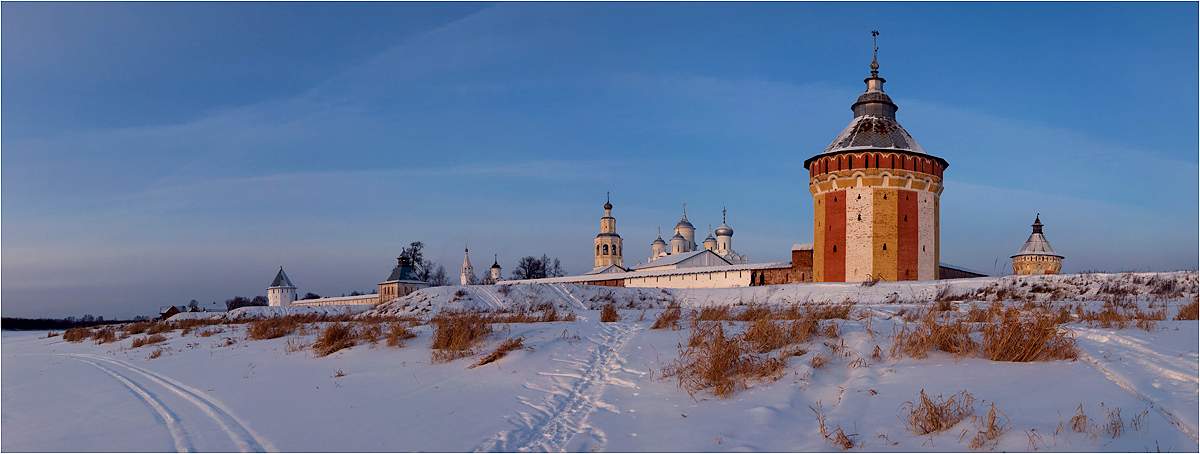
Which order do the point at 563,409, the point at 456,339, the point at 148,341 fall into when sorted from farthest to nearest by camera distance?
1. the point at 148,341
2. the point at 456,339
3. the point at 563,409

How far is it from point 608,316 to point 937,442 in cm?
847

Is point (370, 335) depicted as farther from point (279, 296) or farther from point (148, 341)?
point (279, 296)

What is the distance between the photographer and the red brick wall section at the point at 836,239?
33062 mm

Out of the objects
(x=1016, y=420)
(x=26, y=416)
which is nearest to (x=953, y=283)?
(x=1016, y=420)

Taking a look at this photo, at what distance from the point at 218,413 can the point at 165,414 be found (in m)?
0.38

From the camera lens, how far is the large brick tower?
106 feet

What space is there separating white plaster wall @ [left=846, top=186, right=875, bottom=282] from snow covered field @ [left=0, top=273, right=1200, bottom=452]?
2387 centimetres

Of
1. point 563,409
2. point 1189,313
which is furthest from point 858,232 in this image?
point 563,409

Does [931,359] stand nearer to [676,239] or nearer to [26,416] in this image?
[26,416]

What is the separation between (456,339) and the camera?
8.47m

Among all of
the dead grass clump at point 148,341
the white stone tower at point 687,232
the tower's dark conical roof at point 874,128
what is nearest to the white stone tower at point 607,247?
the white stone tower at point 687,232

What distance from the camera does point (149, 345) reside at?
13383mm

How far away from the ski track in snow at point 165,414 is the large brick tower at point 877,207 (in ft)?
92.3

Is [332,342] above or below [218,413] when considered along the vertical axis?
above
